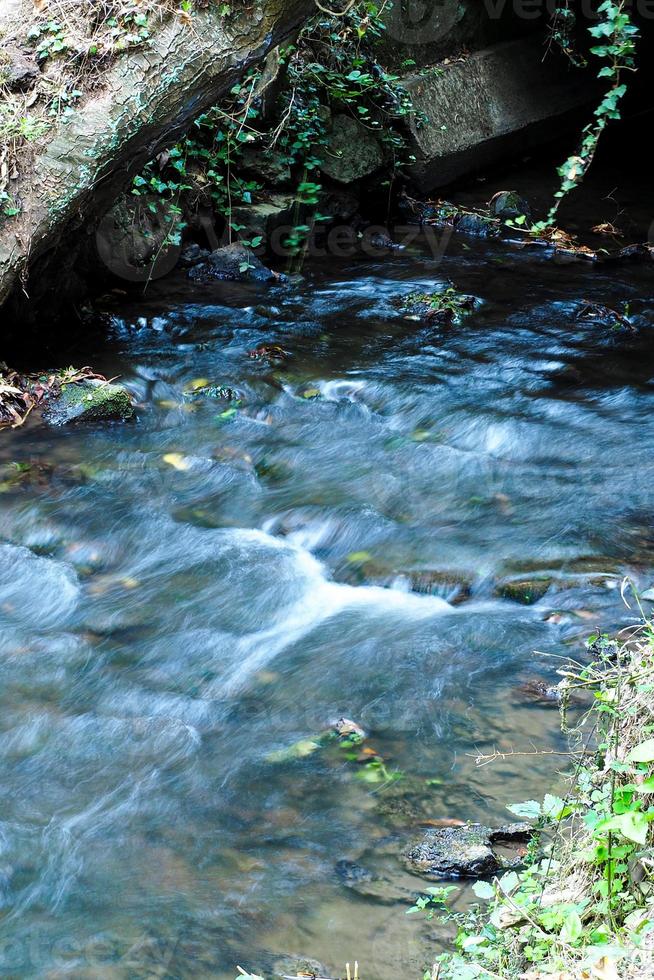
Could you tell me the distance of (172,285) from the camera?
27.8ft

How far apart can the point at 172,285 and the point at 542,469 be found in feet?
13.9

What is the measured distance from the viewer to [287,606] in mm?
4586

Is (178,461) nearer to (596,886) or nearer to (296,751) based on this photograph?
(296,751)

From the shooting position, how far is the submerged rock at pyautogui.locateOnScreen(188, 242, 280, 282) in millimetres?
8688

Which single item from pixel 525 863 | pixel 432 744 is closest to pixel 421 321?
pixel 432 744

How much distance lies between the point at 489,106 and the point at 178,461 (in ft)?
23.9

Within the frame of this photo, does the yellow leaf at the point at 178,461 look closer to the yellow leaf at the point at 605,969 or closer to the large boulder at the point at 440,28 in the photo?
the yellow leaf at the point at 605,969

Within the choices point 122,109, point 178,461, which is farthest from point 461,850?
point 122,109

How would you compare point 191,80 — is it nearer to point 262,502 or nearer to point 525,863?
point 262,502

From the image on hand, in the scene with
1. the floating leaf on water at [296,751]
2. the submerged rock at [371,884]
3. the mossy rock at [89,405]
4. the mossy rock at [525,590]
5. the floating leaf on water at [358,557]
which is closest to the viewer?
the submerged rock at [371,884]

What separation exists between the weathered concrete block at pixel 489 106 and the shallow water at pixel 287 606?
322 cm

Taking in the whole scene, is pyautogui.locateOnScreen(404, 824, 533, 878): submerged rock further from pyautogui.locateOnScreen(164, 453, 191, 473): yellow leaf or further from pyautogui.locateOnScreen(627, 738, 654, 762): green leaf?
pyautogui.locateOnScreen(164, 453, 191, 473): yellow leaf

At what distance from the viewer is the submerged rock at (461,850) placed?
290 cm

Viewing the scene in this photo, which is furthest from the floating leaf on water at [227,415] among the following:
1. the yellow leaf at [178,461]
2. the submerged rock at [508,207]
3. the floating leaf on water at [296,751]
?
the submerged rock at [508,207]
